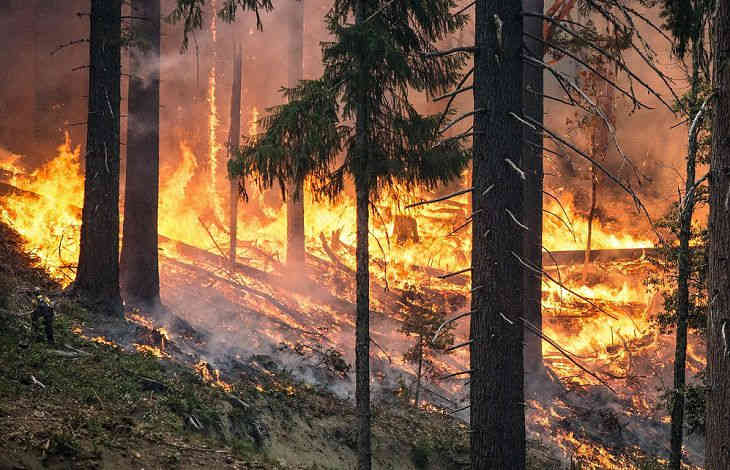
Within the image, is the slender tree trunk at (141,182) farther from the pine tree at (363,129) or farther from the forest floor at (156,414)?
the pine tree at (363,129)

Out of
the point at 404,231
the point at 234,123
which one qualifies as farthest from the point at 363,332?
the point at 234,123

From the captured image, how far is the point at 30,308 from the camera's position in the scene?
8953 millimetres

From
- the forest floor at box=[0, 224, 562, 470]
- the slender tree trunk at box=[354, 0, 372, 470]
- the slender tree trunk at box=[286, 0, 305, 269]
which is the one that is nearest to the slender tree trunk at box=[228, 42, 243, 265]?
the slender tree trunk at box=[286, 0, 305, 269]

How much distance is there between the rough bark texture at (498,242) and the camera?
582cm

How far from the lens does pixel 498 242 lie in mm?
5844

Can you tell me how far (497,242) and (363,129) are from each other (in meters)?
3.49

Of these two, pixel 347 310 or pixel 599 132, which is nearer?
pixel 347 310

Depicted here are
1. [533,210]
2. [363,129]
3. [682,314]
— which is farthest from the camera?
[533,210]

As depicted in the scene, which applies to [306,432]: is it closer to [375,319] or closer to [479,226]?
[479,226]

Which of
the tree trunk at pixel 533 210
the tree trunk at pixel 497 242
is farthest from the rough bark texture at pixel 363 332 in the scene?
the tree trunk at pixel 533 210

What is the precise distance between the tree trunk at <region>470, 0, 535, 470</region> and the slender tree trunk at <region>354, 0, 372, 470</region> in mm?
2784

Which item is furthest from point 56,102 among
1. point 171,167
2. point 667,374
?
point 667,374

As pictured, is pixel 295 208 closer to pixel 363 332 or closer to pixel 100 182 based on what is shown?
pixel 100 182

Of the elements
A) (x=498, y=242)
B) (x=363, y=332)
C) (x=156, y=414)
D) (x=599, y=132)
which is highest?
(x=599, y=132)
